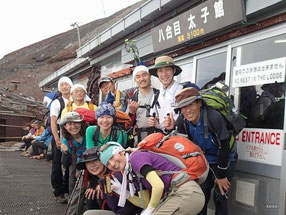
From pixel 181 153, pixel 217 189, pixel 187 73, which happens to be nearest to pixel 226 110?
pixel 181 153

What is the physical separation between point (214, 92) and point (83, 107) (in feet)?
6.79

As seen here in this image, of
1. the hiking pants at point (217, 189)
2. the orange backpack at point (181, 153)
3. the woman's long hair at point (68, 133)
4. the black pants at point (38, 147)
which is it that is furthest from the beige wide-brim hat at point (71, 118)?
the black pants at point (38, 147)

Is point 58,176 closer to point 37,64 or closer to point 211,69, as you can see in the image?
point 211,69

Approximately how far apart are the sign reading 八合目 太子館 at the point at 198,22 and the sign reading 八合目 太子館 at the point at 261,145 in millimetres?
1433

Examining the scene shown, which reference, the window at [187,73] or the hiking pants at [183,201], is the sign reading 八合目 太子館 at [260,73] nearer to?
the window at [187,73]

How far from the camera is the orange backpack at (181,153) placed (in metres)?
2.59

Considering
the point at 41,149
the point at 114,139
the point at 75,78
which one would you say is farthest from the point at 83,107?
the point at 75,78

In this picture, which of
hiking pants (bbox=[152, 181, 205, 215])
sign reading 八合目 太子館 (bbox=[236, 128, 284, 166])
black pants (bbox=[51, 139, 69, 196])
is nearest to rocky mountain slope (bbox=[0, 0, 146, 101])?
black pants (bbox=[51, 139, 69, 196])

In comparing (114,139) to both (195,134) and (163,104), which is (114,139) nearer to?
(163,104)

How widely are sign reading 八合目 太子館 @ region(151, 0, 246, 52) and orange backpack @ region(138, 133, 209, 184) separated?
1979mm

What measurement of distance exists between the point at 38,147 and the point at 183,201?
8963 millimetres

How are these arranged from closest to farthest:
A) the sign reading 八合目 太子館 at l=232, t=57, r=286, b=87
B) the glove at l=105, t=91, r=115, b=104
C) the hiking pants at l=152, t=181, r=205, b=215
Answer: the hiking pants at l=152, t=181, r=205, b=215, the sign reading 八合目 太子館 at l=232, t=57, r=286, b=87, the glove at l=105, t=91, r=115, b=104

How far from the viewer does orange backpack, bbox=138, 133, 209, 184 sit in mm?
2590

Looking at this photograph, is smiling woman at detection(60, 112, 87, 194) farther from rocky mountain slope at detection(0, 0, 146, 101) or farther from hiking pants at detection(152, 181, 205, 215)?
rocky mountain slope at detection(0, 0, 146, 101)
